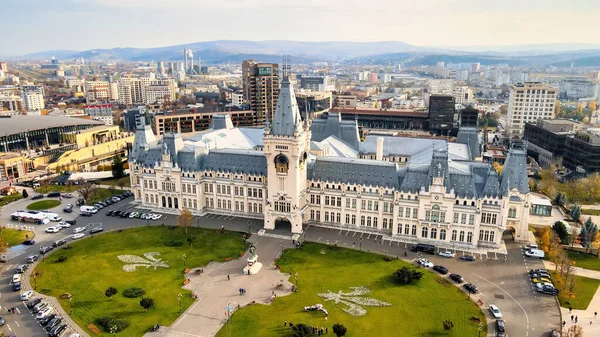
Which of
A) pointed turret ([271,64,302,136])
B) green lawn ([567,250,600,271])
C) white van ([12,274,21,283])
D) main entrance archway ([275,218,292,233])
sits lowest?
green lawn ([567,250,600,271])

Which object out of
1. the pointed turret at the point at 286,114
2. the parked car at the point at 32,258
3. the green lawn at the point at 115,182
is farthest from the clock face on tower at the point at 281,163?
the green lawn at the point at 115,182

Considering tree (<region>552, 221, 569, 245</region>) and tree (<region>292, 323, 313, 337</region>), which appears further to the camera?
tree (<region>552, 221, 569, 245</region>)

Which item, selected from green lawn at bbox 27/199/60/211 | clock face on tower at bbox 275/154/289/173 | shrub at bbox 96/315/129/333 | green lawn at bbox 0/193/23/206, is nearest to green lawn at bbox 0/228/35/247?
green lawn at bbox 27/199/60/211

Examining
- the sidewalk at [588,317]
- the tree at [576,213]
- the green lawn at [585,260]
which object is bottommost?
the sidewalk at [588,317]

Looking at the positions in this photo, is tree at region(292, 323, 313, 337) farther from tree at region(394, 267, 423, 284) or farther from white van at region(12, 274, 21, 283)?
white van at region(12, 274, 21, 283)

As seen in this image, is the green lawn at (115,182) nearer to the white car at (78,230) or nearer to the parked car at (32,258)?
the white car at (78,230)

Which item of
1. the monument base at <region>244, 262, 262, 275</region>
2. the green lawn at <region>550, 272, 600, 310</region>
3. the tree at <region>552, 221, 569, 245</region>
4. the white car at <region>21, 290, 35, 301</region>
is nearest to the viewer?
the green lawn at <region>550, 272, 600, 310</region>

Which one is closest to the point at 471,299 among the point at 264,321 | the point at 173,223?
the point at 264,321
